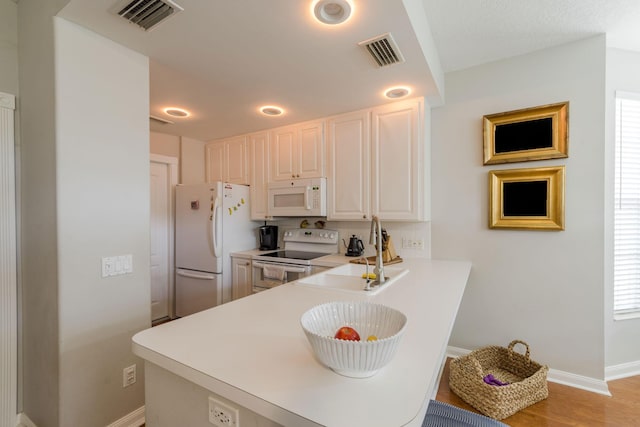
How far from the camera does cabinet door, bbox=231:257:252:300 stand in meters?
3.01

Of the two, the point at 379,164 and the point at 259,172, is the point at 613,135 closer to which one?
the point at 379,164

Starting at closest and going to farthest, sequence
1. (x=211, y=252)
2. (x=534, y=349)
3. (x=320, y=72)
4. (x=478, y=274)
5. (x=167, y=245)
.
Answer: (x=320, y=72)
(x=534, y=349)
(x=478, y=274)
(x=211, y=252)
(x=167, y=245)

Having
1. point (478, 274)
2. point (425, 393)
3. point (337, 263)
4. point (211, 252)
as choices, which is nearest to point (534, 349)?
point (478, 274)

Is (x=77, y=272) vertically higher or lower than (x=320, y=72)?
lower

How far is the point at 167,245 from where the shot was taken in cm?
349

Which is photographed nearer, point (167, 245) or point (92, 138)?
point (92, 138)

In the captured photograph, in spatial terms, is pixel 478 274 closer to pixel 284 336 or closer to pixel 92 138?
pixel 284 336

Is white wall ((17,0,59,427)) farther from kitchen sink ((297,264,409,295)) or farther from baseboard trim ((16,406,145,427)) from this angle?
kitchen sink ((297,264,409,295))

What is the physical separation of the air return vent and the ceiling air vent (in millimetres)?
1039

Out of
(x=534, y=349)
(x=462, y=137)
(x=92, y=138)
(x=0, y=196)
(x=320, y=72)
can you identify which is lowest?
(x=534, y=349)

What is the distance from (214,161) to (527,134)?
3.55 m

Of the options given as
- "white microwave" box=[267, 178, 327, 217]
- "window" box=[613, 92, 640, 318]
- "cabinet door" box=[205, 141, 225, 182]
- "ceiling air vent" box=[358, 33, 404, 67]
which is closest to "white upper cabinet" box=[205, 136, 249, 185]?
"cabinet door" box=[205, 141, 225, 182]

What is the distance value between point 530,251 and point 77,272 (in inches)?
A: 126

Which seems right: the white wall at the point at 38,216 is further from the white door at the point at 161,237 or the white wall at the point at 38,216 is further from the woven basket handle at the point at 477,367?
the woven basket handle at the point at 477,367
